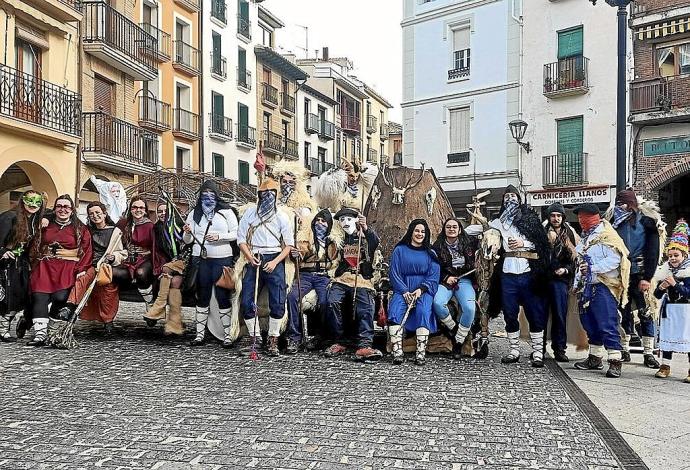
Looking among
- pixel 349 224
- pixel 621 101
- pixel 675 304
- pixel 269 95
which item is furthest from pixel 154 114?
pixel 675 304

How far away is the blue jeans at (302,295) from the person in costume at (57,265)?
264 centimetres

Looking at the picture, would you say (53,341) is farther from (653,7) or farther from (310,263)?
(653,7)

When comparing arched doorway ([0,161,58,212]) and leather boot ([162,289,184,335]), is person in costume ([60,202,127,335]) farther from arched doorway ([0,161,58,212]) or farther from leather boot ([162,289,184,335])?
arched doorway ([0,161,58,212])

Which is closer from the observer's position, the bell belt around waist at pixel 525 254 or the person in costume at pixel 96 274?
the bell belt around waist at pixel 525 254

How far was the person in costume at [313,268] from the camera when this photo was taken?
820 centimetres

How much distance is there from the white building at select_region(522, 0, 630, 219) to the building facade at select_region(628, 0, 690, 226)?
113 centimetres

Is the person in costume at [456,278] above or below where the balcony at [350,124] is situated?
below

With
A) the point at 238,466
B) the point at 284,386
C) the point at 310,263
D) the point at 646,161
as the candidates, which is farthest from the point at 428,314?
the point at 646,161

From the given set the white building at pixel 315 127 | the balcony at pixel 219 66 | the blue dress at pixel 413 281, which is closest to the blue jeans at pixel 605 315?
the blue dress at pixel 413 281

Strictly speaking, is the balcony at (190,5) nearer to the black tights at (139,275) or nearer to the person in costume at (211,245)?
the black tights at (139,275)

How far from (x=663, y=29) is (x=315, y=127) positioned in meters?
27.8

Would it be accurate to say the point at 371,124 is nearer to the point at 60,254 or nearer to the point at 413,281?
the point at 60,254

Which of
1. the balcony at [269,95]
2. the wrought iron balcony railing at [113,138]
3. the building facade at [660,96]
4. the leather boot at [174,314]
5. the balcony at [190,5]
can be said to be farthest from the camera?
the balcony at [269,95]

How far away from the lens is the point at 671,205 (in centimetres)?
2155
